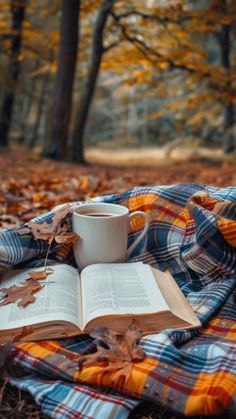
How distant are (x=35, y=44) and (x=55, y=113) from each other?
184 inches

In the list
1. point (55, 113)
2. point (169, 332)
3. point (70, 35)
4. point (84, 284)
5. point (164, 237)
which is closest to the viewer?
point (169, 332)

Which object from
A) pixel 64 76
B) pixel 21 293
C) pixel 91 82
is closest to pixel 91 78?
pixel 91 82

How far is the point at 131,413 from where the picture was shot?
0.88 metres

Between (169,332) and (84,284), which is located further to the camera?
(84,284)

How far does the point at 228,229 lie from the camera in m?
1.23

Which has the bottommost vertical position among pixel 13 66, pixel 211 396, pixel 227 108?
pixel 211 396

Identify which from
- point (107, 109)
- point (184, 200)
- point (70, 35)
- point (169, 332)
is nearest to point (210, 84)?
point (70, 35)

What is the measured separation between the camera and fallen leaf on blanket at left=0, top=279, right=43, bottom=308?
111 cm

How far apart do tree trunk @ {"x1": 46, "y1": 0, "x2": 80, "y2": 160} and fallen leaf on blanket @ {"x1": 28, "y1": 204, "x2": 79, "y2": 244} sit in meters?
5.84

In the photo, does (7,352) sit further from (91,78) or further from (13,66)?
(13,66)

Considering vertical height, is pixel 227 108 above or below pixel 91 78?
below

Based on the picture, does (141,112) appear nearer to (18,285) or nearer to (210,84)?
(210,84)

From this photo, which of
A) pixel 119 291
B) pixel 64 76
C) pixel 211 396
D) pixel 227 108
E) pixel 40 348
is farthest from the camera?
pixel 227 108

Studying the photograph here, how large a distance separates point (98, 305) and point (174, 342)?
0.67 feet
